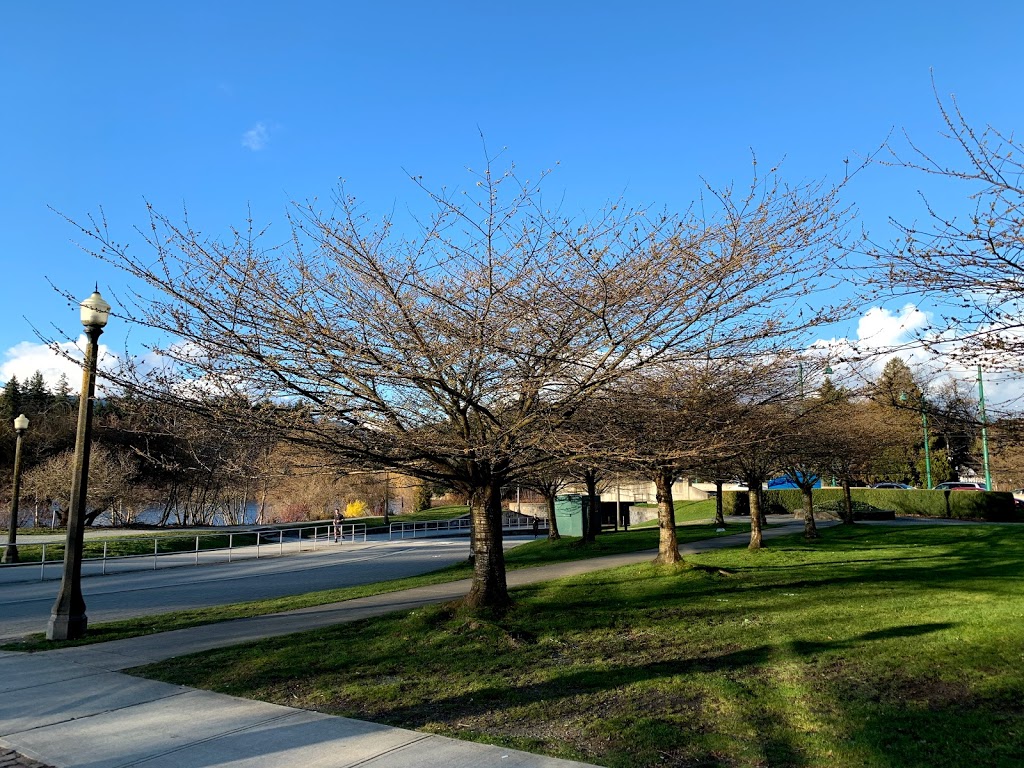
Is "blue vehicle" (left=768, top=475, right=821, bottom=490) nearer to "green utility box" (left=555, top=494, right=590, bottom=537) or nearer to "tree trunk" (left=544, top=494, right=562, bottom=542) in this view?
"green utility box" (left=555, top=494, right=590, bottom=537)

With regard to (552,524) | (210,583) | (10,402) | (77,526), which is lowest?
(210,583)

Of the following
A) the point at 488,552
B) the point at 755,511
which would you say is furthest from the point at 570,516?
the point at 488,552

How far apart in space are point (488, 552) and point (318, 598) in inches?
219

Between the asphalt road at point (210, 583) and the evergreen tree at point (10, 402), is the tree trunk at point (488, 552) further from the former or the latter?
the evergreen tree at point (10, 402)

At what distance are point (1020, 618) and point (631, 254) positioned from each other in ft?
19.7

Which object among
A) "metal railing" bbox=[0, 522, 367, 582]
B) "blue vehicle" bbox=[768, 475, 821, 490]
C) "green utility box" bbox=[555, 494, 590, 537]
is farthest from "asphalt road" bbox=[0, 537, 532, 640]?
"blue vehicle" bbox=[768, 475, 821, 490]

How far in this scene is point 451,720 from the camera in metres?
5.52

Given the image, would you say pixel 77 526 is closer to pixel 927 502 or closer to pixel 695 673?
pixel 695 673

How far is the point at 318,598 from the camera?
13570 millimetres

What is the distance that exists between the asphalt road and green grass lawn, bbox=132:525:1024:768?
6.05 m

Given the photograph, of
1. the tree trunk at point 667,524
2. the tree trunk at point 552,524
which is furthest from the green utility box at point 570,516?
the tree trunk at point 667,524

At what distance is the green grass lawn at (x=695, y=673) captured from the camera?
4.76 m

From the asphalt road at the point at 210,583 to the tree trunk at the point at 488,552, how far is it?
668cm

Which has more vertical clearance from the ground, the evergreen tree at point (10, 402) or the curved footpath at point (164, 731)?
the evergreen tree at point (10, 402)
